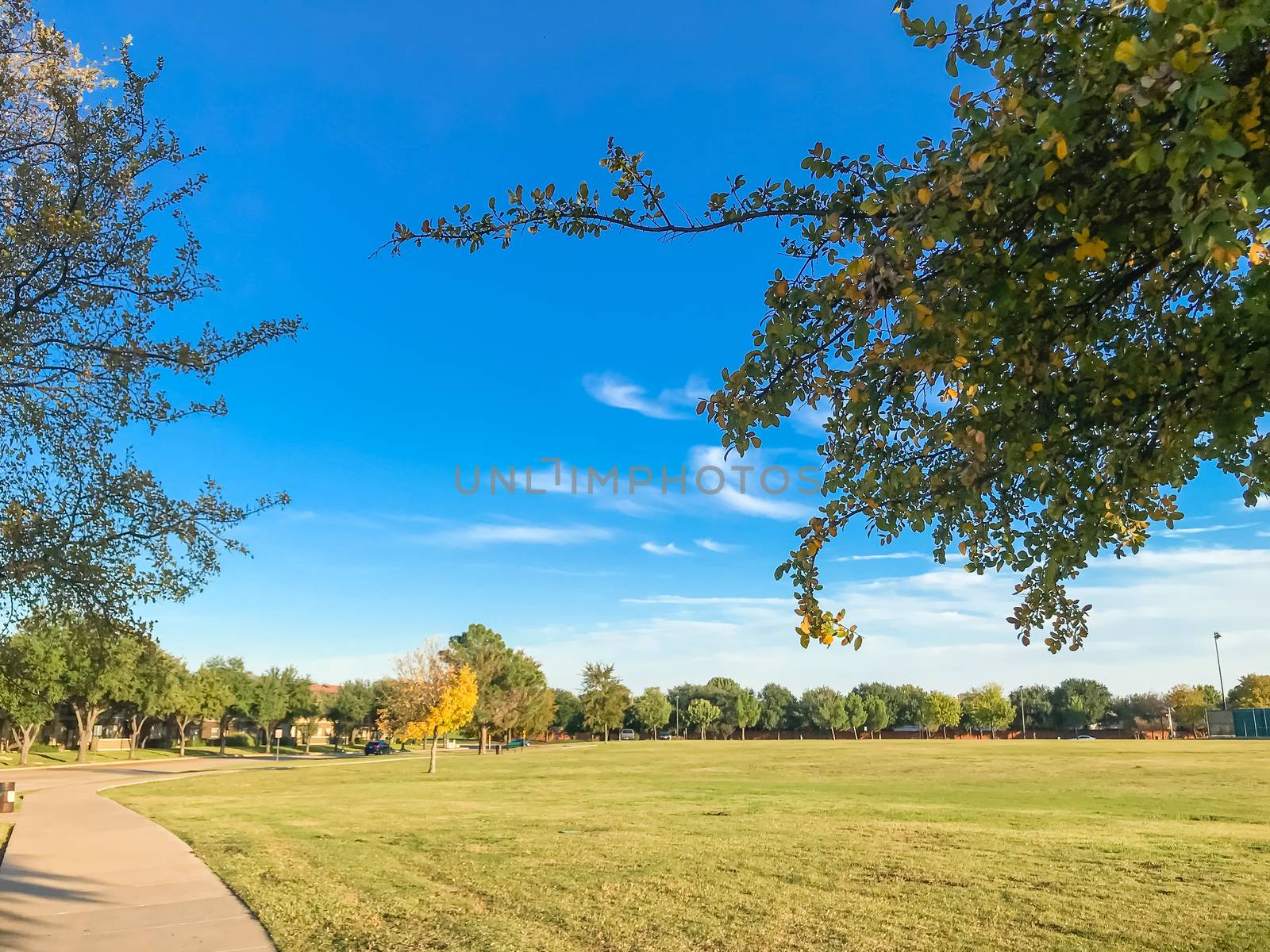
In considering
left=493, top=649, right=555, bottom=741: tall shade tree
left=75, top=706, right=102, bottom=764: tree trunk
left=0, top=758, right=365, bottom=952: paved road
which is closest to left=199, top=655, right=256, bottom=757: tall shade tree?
left=75, top=706, right=102, bottom=764: tree trunk

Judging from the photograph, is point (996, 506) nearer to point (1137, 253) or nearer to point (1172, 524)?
point (1172, 524)

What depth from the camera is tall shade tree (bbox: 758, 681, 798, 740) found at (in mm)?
113125

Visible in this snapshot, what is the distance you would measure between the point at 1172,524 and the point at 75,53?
9492 mm

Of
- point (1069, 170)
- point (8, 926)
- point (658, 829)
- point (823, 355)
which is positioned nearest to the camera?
point (1069, 170)

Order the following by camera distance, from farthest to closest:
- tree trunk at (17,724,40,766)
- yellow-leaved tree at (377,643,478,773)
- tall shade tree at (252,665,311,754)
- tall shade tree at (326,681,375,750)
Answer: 1. tall shade tree at (326,681,375,750)
2. tall shade tree at (252,665,311,754)
3. tree trunk at (17,724,40,766)
4. yellow-leaved tree at (377,643,478,773)

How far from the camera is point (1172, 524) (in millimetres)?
4676

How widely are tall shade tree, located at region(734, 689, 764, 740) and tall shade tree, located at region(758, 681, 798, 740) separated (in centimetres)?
211

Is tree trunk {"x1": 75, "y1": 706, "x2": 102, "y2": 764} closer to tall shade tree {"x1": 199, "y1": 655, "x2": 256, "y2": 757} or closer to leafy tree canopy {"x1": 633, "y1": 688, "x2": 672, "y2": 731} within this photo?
tall shade tree {"x1": 199, "y1": 655, "x2": 256, "y2": 757}

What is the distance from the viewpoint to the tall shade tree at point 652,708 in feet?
334

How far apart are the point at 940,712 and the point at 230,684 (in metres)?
79.3

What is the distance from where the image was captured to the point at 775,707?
113875 millimetres

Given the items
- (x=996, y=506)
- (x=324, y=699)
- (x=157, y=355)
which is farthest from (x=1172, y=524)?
(x=324, y=699)

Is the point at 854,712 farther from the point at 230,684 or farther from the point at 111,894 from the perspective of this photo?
the point at 111,894

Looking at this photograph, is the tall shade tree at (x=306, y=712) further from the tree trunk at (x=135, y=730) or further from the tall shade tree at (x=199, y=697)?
the tree trunk at (x=135, y=730)
